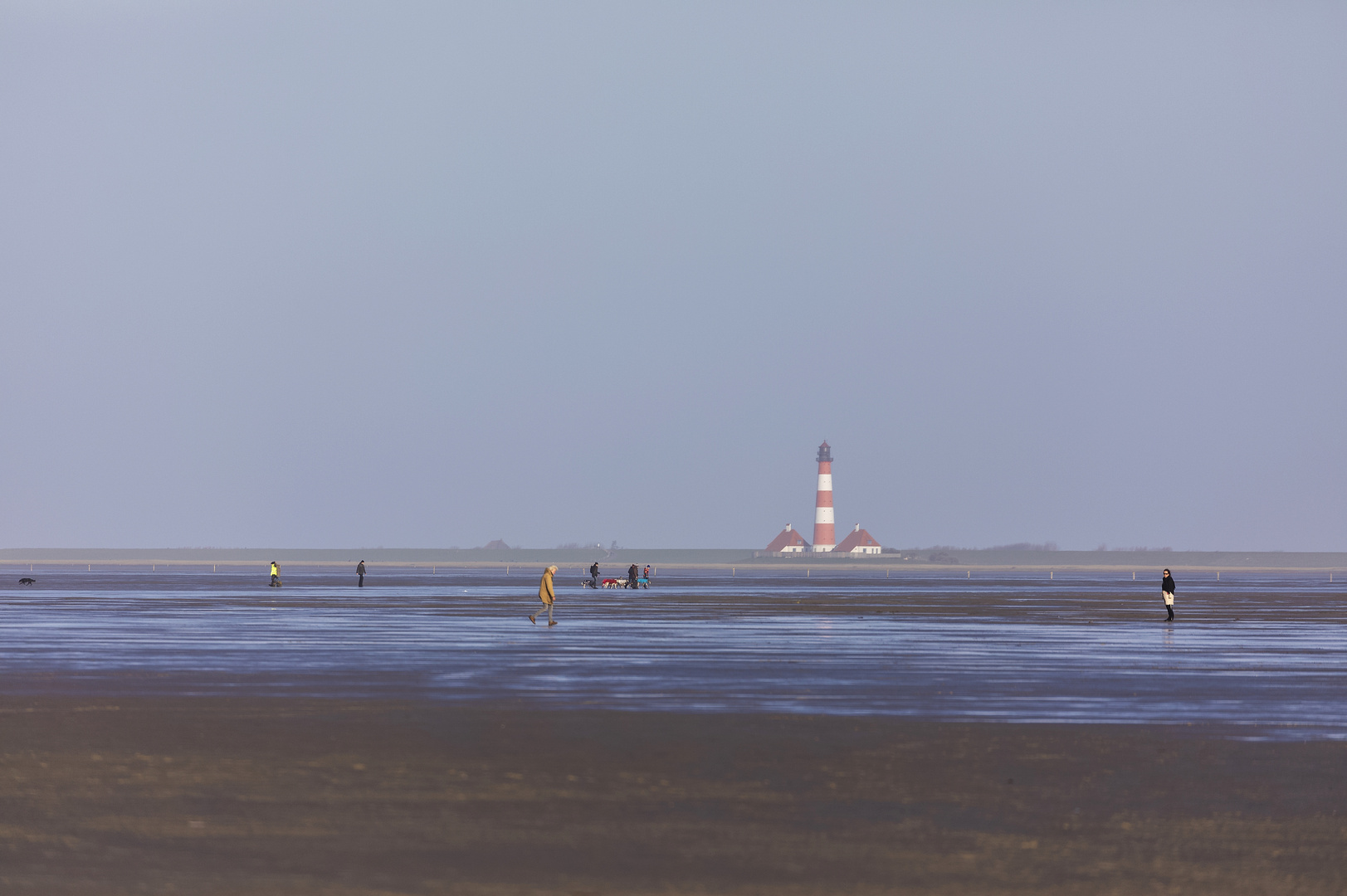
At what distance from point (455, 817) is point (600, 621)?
29.3 m

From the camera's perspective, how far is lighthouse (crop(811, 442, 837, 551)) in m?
164

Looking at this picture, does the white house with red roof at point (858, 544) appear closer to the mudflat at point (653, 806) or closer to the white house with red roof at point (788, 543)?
the white house with red roof at point (788, 543)

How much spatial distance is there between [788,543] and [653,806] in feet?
580

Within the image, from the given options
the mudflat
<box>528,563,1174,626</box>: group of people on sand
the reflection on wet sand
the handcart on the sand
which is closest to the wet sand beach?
the mudflat

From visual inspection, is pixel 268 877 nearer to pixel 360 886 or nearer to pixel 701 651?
pixel 360 886

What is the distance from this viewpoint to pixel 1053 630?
122ft

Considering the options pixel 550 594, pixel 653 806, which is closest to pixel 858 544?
pixel 550 594

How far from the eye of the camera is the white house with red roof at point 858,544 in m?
183

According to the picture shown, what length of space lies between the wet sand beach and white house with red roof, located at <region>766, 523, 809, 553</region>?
15280cm

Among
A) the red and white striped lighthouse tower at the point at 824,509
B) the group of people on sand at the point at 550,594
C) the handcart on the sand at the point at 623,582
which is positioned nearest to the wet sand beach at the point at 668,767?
the group of people on sand at the point at 550,594

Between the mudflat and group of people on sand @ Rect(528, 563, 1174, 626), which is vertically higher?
group of people on sand @ Rect(528, 563, 1174, 626)

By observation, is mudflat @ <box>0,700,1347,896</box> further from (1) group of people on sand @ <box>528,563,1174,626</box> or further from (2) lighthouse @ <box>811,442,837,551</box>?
(2) lighthouse @ <box>811,442,837,551</box>

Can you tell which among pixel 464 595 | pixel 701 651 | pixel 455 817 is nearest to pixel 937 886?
pixel 455 817

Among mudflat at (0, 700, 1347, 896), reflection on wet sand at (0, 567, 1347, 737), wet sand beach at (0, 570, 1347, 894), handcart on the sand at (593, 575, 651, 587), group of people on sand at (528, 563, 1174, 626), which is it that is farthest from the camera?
handcart on the sand at (593, 575, 651, 587)
